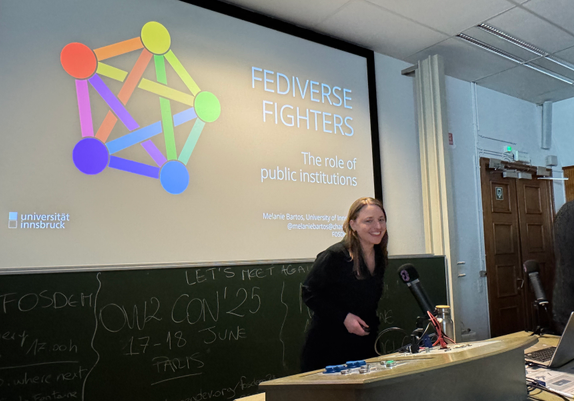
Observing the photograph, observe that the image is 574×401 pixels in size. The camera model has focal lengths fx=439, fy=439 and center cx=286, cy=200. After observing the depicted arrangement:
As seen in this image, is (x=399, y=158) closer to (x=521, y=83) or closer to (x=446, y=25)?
(x=446, y=25)

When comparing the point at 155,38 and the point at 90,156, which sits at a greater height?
the point at 155,38

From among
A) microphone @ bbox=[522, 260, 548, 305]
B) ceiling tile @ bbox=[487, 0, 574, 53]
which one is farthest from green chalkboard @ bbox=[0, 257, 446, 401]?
ceiling tile @ bbox=[487, 0, 574, 53]

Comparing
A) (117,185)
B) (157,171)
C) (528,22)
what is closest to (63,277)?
(117,185)

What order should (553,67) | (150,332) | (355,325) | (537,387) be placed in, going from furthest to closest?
(553,67)
(150,332)
(355,325)
(537,387)

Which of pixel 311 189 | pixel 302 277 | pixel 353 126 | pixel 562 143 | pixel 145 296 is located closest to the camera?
pixel 145 296

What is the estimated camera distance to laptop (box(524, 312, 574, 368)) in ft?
4.95

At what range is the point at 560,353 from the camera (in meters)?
1.59

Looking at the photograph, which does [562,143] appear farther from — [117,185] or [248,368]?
[117,185]

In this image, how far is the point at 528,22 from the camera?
12.3 feet

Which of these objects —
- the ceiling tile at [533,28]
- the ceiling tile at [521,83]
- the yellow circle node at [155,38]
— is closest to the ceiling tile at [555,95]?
the ceiling tile at [521,83]

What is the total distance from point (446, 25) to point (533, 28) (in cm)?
81

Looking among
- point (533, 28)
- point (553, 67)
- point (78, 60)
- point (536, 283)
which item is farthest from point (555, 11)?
point (78, 60)

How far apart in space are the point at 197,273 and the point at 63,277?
0.77 m

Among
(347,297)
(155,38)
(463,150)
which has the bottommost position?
(347,297)
